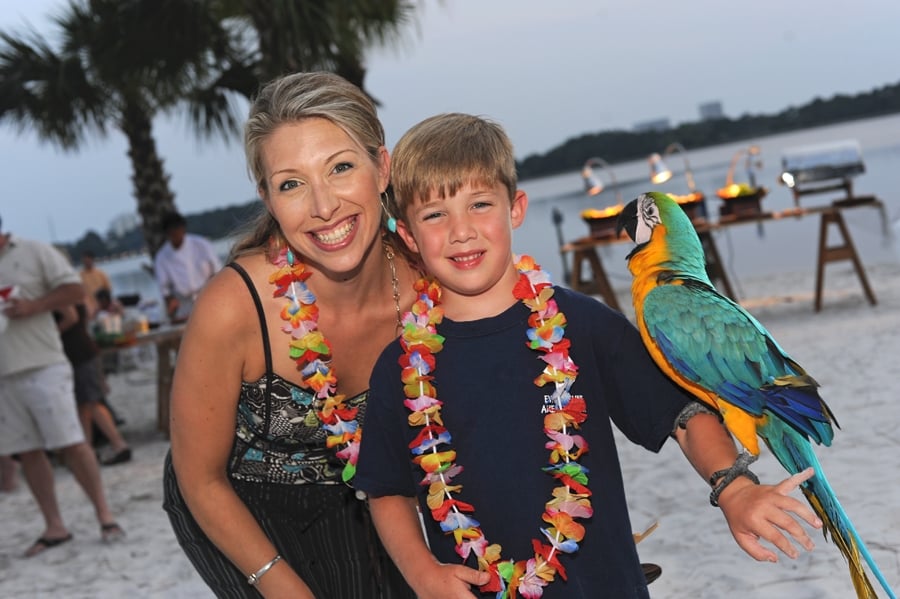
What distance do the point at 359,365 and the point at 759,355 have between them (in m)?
1.13

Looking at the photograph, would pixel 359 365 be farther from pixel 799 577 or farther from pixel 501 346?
pixel 799 577

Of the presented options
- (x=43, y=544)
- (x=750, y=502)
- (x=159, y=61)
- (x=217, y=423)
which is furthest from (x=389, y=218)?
(x=159, y=61)

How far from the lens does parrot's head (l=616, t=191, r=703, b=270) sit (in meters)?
1.76

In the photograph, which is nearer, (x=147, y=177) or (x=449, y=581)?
(x=449, y=581)

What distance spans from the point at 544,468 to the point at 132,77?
12.9 m

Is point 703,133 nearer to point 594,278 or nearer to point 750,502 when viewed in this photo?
point 594,278

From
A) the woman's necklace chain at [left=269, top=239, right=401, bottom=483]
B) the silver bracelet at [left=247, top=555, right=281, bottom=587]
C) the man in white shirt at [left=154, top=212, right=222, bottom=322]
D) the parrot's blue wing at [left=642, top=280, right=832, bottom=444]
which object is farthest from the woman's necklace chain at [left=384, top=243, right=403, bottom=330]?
the man in white shirt at [left=154, top=212, right=222, bottom=322]

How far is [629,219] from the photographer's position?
185 cm

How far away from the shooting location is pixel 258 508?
94.3 inches

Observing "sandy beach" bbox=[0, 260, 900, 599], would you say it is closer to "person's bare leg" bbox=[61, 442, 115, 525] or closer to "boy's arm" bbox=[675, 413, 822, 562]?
"person's bare leg" bbox=[61, 442, 115, 525]

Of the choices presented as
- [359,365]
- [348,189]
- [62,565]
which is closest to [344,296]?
[359,365]

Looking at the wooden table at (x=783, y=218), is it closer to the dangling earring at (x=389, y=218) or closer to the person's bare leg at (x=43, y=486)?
the person's bare leg at (x=43, y=486)

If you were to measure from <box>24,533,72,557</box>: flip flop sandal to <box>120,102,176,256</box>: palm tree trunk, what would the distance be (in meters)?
10.6

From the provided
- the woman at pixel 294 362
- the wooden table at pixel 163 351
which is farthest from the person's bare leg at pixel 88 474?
the woman at pixel 294 362
